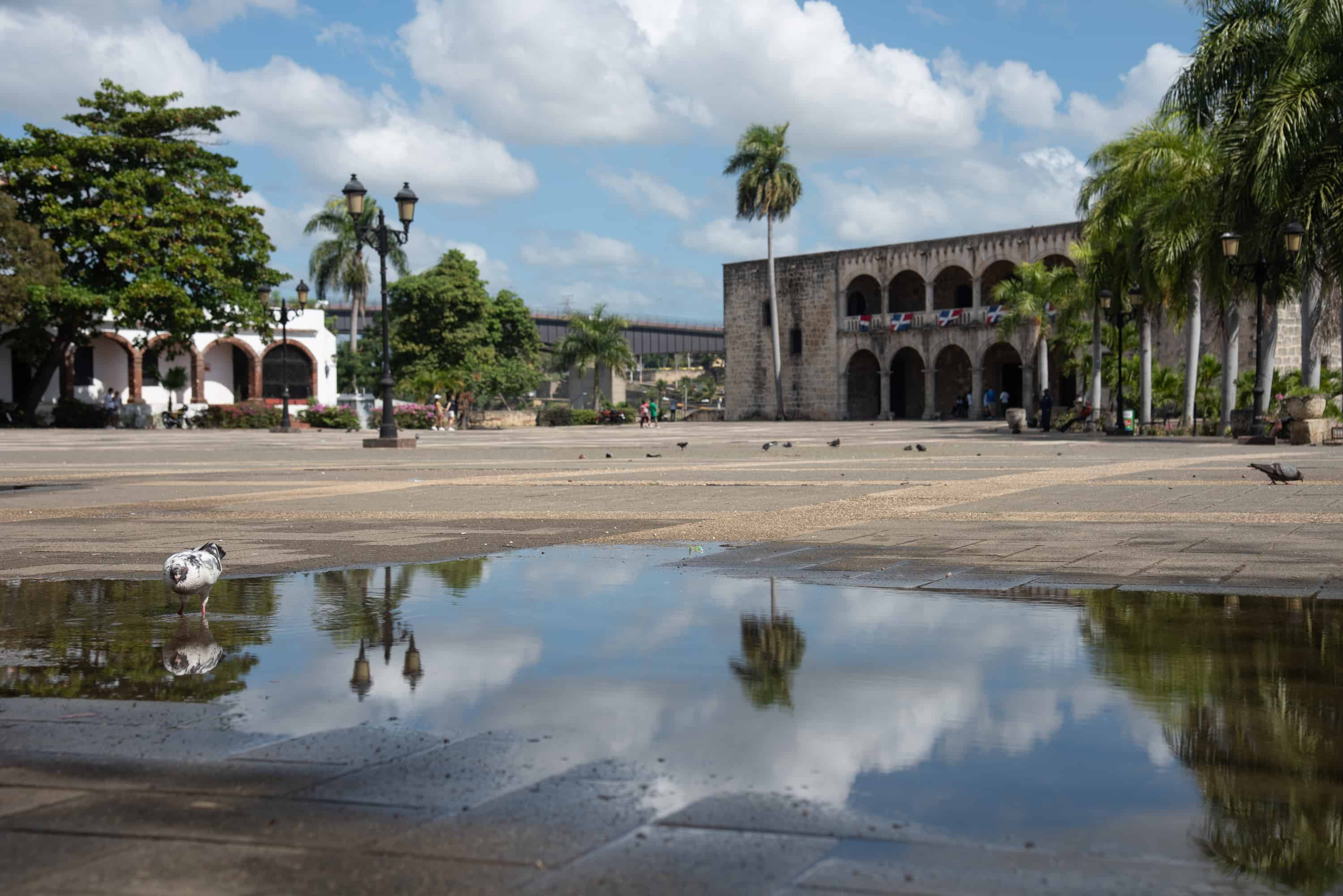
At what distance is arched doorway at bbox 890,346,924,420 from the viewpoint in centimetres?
5928

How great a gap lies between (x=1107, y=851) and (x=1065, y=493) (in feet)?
29.8

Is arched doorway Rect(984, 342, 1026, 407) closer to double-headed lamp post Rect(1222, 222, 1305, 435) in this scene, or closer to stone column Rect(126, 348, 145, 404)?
double-headed lamp post Rect(1222, 222, 1305, 435)

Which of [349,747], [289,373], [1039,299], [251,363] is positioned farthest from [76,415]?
[349,747]

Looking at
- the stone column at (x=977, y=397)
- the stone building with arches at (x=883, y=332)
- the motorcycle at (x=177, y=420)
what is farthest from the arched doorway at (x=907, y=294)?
the motorcycle at (x=177, y=420)

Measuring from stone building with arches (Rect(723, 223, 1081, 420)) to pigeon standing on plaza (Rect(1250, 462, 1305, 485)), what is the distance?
129ft

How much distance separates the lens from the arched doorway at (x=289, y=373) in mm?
52500

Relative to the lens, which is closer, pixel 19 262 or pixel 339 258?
pixel 19 262

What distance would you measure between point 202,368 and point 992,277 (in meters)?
32.5

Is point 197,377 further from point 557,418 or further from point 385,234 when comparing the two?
point 385,234

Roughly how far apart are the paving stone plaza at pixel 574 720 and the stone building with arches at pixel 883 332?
134ft

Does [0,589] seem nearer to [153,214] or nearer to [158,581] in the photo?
[158,581]

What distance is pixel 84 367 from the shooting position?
48438 millimetres

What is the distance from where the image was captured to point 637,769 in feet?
9.55

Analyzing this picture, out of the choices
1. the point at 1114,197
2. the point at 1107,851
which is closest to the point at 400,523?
the point at 1107,851
